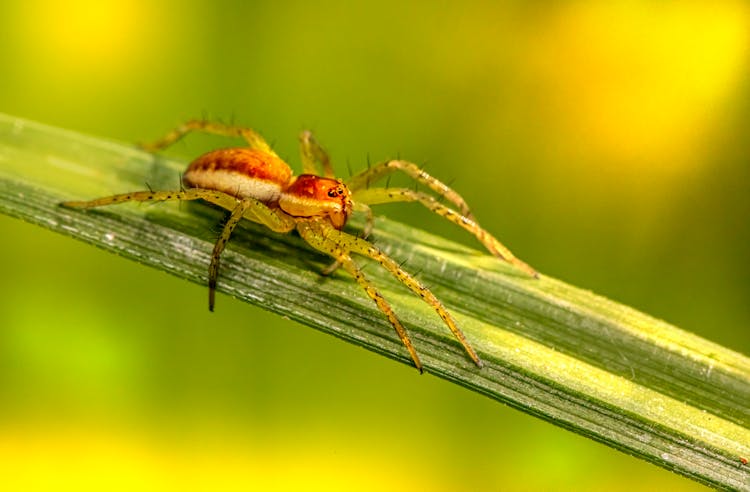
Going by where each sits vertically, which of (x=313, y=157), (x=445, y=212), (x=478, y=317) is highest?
(x=313, y=157)

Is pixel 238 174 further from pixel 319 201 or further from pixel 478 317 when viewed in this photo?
pixel 478 317

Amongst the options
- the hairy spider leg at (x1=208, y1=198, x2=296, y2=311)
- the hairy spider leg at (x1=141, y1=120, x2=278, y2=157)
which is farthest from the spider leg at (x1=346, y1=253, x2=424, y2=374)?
the hairy spider leg at (x1=141, y1=120, x2=278, y2=157)

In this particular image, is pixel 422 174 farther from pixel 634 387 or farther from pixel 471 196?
pixel 634 387

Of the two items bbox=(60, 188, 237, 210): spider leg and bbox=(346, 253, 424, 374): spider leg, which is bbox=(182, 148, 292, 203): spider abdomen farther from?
bbox=(346, 253, 424, 374): spider leg

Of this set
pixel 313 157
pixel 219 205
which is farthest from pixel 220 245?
pixel 313 157

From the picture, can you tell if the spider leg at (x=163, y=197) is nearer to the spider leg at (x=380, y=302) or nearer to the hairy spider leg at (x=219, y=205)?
the hairy spider leg at (x=219, y=205)

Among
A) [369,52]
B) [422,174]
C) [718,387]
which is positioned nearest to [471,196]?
[422,174]
